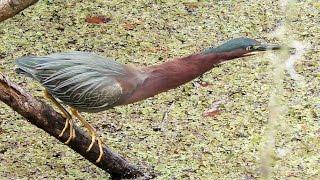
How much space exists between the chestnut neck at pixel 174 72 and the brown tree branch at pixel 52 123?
A: 0.68 ft

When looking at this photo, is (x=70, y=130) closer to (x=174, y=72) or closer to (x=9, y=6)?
(x=174, y=72)

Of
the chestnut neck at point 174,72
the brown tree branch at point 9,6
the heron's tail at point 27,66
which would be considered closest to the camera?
the chestnut neck at point 174,72

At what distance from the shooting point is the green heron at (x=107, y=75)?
1.67 meters

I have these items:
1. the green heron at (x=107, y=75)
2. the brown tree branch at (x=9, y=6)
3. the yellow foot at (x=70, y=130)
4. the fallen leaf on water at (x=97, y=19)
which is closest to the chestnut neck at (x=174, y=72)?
the green heron at (x=107, y=75)

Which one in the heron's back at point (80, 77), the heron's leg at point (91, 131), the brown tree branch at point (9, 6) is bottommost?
the heron's leg at point (91, 131)

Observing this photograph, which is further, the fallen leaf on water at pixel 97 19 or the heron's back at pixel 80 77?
the fallen leaf on water at pixel 97 19

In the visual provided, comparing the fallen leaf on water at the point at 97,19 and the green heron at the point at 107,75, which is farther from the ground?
the green heron at the point at 107,75

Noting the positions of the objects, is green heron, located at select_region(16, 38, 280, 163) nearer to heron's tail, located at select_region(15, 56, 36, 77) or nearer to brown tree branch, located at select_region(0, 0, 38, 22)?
heron's tail, located at select_region(15, 56, 36, 77)

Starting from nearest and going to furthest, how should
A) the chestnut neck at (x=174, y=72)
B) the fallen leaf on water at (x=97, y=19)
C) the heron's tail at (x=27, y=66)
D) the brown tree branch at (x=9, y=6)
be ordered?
the chestnut neck at (x=174, y=72) < the heron's tail at (x=27, y=66) < the brown tree branch at (x=9, y=6) < the fallen leaf on water at (x=97, y=19)

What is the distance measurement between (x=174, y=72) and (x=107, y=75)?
174 millimetres

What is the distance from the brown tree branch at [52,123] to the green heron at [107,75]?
3cm

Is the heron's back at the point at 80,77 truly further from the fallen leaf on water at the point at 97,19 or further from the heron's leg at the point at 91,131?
the fallen leaf on water at the point at 97,19

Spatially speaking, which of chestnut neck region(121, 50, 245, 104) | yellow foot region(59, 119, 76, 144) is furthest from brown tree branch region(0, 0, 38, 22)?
chestnut neck region(121, 50, 245, 104)

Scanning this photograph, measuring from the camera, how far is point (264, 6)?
2881 millimetres
